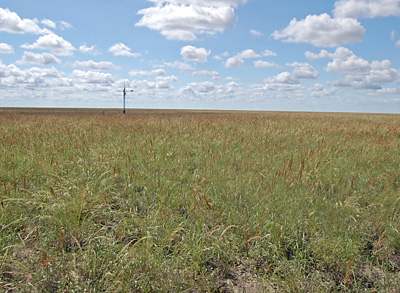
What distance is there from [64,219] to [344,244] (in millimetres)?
2784

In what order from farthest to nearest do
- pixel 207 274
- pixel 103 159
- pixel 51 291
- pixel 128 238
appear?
pixel 103 159, pixel 128 238, pixel 207 274, pixel 51 291

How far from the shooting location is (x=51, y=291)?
1736mm

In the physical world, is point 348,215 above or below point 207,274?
above

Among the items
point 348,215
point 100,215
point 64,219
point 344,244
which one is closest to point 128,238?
point 100,215

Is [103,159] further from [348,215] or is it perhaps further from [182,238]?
[348,215]

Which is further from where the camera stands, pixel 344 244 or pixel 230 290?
pixel 344 244

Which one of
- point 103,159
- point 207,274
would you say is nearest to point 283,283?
point 207,274

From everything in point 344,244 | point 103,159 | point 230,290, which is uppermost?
point 103,159

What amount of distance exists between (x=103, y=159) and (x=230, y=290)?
318cm

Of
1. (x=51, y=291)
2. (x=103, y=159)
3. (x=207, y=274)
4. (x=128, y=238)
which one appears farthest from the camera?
(x=103, y=159)

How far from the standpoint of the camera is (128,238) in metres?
2.31

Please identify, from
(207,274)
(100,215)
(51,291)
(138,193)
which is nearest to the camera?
(51,291)

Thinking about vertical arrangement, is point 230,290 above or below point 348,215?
below

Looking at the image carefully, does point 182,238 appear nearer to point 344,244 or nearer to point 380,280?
point 344,244
